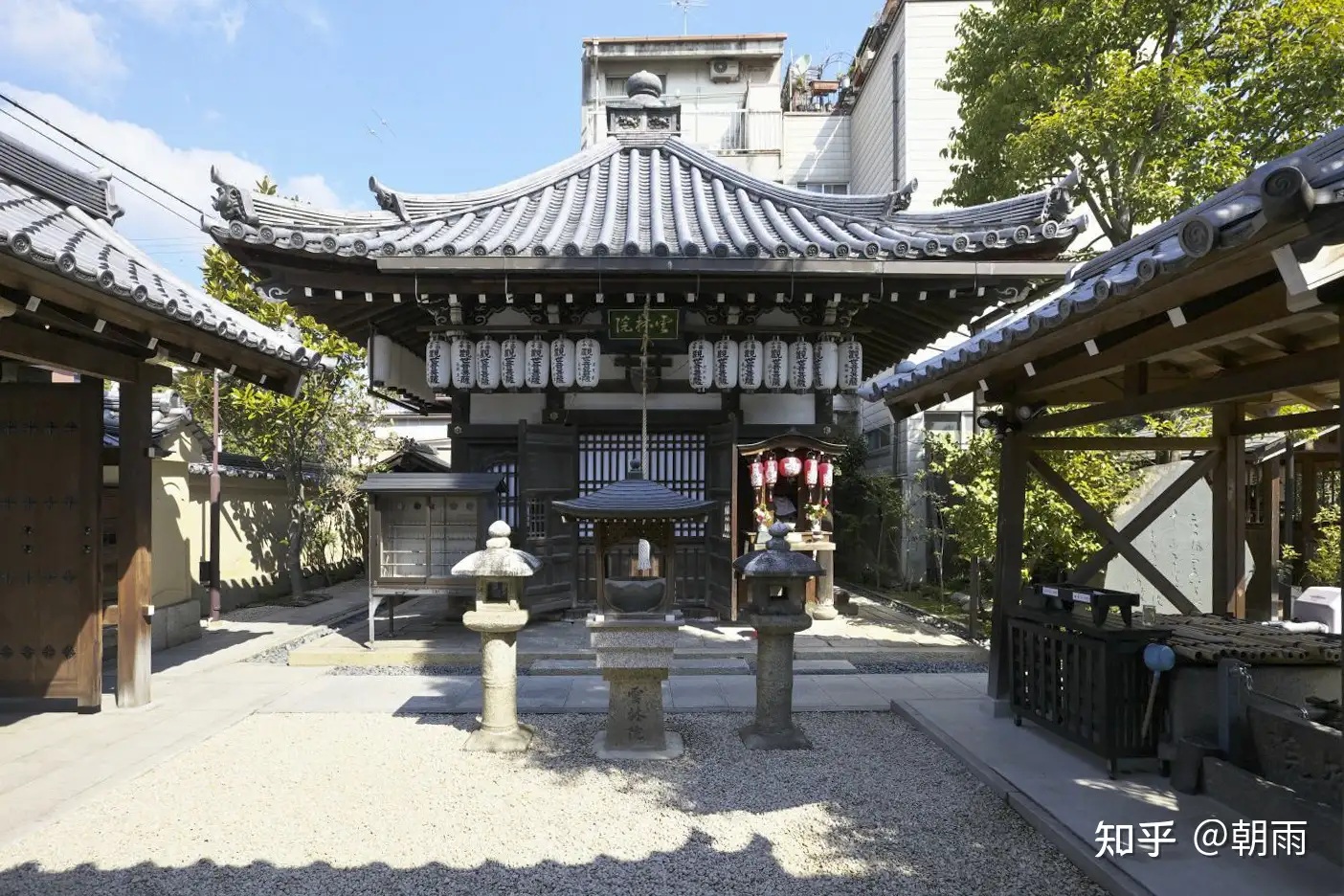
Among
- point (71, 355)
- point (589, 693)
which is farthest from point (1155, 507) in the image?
point (71, 355)

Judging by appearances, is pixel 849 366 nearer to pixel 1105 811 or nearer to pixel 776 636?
pixel 776 636

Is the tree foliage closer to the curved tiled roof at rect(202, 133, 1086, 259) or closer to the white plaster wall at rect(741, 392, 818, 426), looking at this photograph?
the white plaster wall at rect(741, 392, 818, 426)

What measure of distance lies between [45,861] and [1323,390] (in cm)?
986

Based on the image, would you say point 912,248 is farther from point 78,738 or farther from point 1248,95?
point 78,738

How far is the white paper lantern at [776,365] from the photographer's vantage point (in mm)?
9727

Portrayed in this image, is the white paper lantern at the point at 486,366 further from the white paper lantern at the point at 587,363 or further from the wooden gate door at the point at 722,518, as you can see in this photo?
the wooden gate door at the point at 722,518

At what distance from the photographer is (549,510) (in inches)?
390

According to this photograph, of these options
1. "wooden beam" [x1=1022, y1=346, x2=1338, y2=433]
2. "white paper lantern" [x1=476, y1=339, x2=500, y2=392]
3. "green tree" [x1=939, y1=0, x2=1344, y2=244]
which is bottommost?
"wooden beam" [x1=1022, y1=346, x2=1338, y2=433]

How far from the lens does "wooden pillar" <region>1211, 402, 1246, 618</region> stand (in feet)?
21.7

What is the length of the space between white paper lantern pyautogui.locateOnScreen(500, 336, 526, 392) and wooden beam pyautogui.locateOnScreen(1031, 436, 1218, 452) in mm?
6273

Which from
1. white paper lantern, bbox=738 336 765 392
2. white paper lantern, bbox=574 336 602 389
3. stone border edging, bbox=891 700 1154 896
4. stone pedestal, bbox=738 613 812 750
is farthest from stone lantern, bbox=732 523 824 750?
white paper lantern, bbox=574 336 602 389

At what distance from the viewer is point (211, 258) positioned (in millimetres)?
12844

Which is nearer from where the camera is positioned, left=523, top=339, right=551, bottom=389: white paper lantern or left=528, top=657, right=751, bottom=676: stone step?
left=528, top=657, right=751, bottom=676: stone step

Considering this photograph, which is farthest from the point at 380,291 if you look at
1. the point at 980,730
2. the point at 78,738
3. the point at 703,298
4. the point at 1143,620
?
the point at 1143,620
